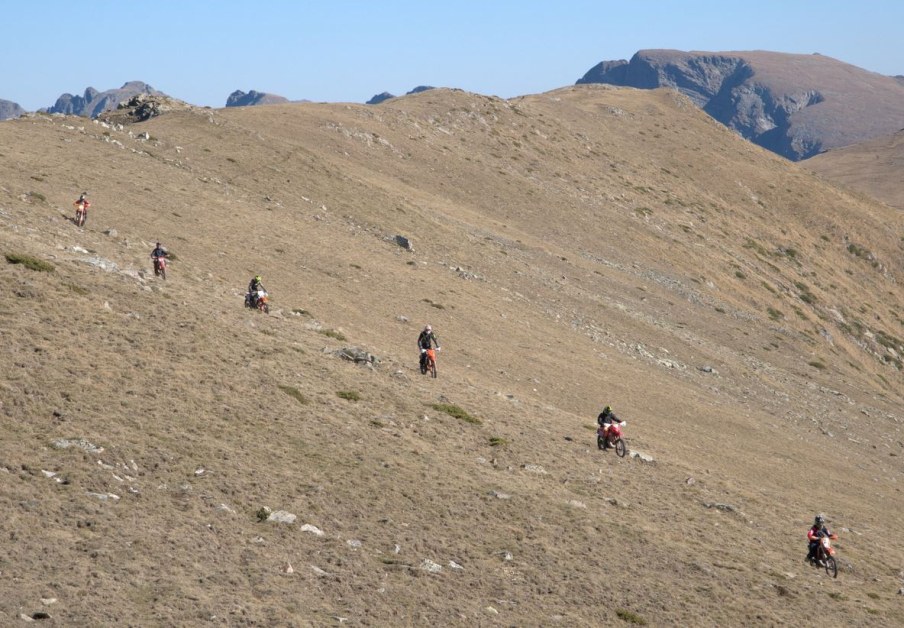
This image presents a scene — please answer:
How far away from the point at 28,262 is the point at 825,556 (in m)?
25.6

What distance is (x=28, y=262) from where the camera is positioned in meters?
28.5

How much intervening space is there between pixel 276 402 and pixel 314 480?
4506 millimetres

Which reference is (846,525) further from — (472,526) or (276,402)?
(276,402)

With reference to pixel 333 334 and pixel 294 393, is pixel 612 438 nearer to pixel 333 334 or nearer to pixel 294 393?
pixel 294 393

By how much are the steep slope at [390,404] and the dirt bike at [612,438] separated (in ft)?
2.00

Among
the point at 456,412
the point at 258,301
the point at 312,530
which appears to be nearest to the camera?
the point at 312,530

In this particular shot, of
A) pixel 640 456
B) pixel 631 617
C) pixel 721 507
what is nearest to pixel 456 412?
pixel 640 456

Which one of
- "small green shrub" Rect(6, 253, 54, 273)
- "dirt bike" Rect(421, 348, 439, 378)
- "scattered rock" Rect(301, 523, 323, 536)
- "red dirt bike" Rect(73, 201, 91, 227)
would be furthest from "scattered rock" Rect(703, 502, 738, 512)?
"red dirt bike" Rect(73, 201, 91, 227)

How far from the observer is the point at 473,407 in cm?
3206

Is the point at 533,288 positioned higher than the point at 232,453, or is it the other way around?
the point at 533,288

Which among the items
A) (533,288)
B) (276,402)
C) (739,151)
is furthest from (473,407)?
(739,151)

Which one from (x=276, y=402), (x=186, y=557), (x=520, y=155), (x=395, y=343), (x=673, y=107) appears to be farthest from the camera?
(x=673, y=107)

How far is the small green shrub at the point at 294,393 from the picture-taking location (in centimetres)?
2691

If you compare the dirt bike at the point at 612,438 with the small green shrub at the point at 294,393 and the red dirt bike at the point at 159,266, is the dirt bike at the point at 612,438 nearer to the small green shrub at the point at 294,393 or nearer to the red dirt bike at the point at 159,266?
the small green shrub at the point at 294,393
